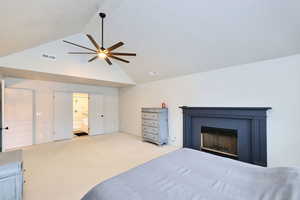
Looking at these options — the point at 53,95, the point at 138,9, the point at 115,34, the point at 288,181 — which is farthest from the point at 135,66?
the point at 288,181

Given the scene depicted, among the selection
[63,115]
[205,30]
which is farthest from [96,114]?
[205,30]

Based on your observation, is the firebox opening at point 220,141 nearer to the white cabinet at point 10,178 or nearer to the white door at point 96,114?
the white cabinet at point 10,178

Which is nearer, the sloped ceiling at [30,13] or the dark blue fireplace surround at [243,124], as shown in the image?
the sloped ceiling at [30,13]

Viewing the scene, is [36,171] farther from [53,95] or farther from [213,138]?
[213,138]

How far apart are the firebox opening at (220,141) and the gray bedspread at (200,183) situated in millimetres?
2250

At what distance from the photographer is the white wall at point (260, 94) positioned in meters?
2.81

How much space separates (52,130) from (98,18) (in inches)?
171

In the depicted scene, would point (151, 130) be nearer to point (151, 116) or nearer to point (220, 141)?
point (151, 116)

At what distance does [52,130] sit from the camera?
538 centimetres

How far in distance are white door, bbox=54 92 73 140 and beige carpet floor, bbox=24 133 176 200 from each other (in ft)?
2.64

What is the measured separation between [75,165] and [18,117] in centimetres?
304

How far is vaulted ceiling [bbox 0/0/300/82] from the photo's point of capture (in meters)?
2.09

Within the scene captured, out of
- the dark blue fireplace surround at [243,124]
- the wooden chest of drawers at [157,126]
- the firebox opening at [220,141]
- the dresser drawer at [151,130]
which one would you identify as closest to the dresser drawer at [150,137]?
the wooden chest of drawers at [157,126]

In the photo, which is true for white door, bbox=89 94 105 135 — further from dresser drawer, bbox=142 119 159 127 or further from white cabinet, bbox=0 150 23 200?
white cabinet, bbox=0 150 23 200
